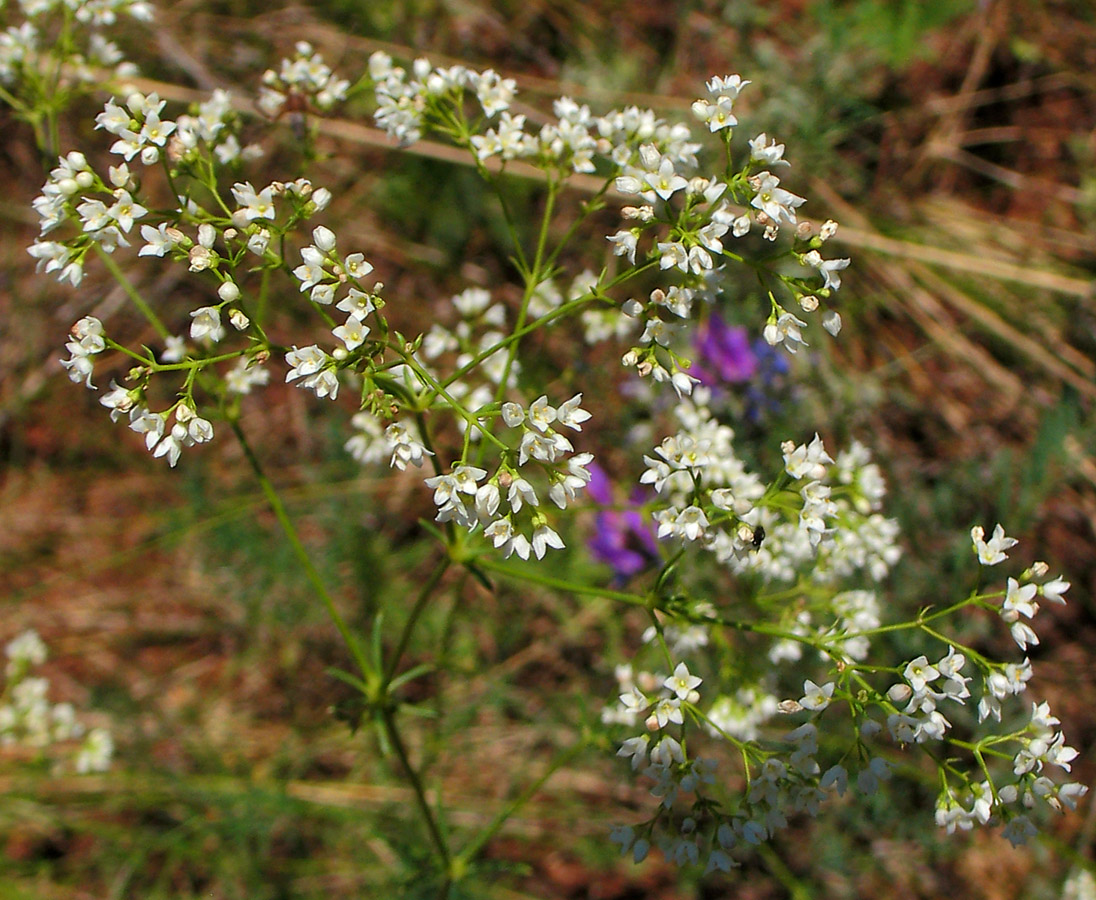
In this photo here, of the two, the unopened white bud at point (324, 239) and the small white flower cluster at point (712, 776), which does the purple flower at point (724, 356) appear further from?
the unopened white bud at point (324, 239)

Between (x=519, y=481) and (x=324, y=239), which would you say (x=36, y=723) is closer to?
(x=324, y=239)

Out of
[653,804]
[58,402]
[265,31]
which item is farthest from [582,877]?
[265,31]

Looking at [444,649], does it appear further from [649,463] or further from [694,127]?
[694,127]

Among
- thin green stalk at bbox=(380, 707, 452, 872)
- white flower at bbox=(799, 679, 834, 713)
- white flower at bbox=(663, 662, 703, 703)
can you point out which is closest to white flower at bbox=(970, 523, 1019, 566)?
white flower at bbox=(799, 679, 834, 713)

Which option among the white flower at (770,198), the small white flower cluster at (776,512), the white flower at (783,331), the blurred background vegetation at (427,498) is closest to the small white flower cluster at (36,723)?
the blurred background vegetation at (427,498)

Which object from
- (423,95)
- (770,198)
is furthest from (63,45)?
(770,198)

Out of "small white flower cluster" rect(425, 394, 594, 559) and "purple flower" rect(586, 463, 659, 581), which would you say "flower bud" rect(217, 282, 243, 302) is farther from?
"purple flower" rect(586, 463, 659, 581)
